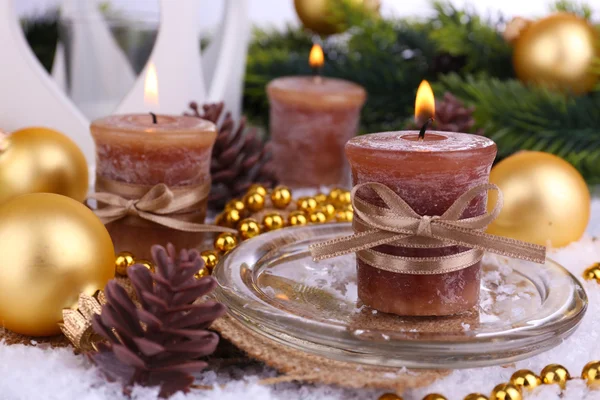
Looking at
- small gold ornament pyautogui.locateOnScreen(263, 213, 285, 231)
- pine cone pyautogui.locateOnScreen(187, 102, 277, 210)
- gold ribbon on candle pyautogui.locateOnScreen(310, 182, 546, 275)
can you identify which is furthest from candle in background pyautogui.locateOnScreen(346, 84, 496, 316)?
pine cone pyautogui.locateOnScreen(187, 102, 277, 210)

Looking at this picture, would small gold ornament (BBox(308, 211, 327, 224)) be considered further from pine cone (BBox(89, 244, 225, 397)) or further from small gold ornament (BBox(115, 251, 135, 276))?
pine cone (BBox(89, 244, 225, 397))

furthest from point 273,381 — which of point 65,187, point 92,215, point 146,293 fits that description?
point 65,187

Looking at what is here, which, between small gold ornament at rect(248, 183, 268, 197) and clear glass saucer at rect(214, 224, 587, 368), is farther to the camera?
small gold ornament at rect(248, 183, 268, 197)

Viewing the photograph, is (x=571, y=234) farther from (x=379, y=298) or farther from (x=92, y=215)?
(x=92, y=215)

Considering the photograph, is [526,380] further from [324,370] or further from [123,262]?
[123,262]

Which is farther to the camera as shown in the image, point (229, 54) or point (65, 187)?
point (229, 54)

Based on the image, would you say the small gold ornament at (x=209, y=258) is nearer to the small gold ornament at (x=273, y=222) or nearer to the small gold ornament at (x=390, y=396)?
the small gold ornament at (x=273, y=222)

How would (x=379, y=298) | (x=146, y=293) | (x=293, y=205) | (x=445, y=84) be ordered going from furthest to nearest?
(x=445, y=84) → (x=293, y=205) → (x=379, y=298) → (x=146, y=293)
